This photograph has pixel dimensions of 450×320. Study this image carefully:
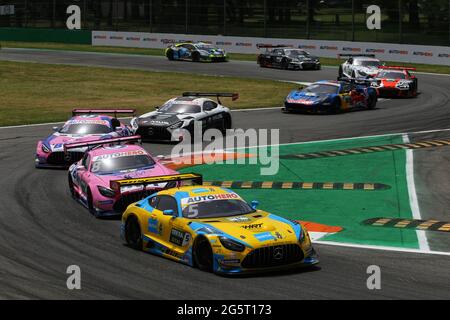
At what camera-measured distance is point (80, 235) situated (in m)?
18.2

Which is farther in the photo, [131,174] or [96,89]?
[96,89]

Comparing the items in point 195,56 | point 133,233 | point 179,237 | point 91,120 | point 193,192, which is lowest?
point 133,233

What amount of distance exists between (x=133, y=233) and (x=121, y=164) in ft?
14.3

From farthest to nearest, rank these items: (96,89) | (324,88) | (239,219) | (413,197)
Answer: (96,89) < (324,88) < (413,197) < (239,219)

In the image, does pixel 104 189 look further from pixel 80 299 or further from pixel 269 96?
pixel 269 96

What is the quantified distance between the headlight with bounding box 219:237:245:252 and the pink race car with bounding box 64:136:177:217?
477cm

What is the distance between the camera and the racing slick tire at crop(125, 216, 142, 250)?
17.2 meters

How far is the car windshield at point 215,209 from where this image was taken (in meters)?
16.3

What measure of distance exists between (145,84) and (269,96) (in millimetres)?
8814

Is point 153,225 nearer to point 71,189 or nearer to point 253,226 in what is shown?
point 253,226

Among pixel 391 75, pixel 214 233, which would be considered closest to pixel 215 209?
pixel 214 233

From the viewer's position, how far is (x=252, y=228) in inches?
613

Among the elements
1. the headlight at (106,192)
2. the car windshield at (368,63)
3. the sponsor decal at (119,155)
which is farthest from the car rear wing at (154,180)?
the car windshield at (368,63)
